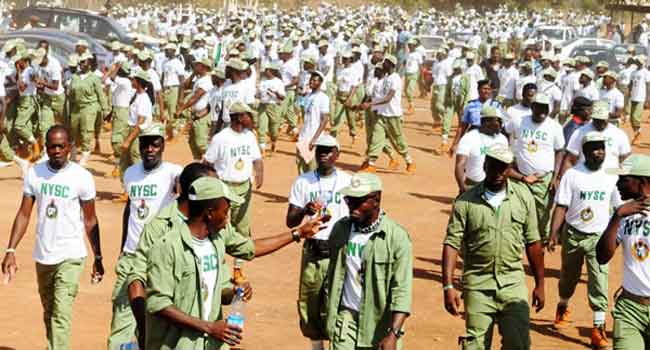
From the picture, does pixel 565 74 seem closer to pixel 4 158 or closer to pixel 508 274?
pixel 4 158

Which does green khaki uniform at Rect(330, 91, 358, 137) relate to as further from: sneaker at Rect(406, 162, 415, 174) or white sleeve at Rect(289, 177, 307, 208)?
white sleeve at Rect(289, 177, 307, 208)

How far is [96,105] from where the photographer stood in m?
19.6

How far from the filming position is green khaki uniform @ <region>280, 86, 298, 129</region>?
2359 centimetres

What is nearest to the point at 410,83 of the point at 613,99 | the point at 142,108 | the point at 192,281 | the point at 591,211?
the point at 613,99

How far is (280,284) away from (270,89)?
874 cm

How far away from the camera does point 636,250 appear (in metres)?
7.55

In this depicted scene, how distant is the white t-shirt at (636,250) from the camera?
7.50 meters

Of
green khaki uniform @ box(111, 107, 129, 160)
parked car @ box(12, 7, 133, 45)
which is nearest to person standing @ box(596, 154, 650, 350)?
green khaki uniform @ box(111, 107, 129, 160)

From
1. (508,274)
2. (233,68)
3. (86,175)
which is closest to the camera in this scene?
(508,274)

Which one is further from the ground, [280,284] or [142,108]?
[142,108]

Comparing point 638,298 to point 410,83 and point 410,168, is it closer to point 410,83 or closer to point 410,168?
point 410,168

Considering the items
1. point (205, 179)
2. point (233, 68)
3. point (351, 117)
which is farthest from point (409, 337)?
point (351, 117)

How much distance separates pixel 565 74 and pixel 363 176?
58.5 ft

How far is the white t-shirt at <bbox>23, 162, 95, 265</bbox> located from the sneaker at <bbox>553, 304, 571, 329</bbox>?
4.39m
